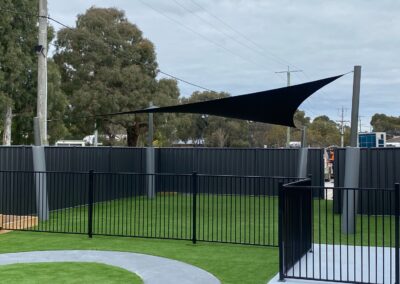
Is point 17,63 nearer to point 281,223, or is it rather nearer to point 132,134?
point 132,134

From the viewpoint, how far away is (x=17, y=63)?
89.5 ft

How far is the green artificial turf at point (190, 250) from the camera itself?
25.3 feet

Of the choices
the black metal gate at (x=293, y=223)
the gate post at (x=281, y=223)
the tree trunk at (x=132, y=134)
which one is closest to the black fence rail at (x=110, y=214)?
the black metal gate at (x=293, y=223)

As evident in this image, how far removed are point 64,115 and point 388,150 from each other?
2268cm

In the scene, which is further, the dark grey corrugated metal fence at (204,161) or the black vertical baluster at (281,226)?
the dark grey corrugated metal fence at (204,161)

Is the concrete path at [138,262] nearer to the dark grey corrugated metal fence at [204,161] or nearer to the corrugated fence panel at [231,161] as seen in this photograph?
the dark grey corrugated metal fence at [204,161]

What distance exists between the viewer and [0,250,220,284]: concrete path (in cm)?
725

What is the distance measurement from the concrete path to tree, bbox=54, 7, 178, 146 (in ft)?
85.8

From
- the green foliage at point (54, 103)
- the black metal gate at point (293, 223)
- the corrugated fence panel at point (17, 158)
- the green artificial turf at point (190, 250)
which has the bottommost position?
the green artificial turf at point (190, 250)

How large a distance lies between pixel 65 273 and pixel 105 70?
29.2m

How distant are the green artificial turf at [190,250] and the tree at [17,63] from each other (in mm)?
17825

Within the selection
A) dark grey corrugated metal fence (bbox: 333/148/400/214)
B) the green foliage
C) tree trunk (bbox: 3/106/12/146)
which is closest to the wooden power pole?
dark grey corrugated metal fence (bbox: 333/148/400/214)

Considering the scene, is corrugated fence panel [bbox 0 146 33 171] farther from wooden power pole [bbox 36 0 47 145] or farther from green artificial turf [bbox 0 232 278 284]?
green artificial turf [bbox 0 232 278 284]

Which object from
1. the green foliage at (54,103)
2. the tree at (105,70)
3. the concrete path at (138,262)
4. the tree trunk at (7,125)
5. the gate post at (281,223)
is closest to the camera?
the gate post at (281,223)
